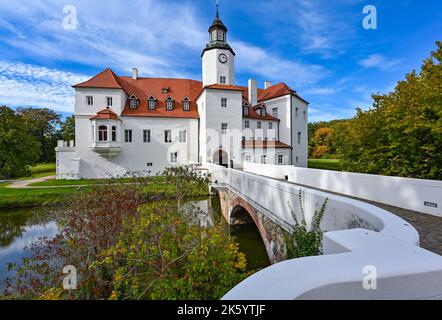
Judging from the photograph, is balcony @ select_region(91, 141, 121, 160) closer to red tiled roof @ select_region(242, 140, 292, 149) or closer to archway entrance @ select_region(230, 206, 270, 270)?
red tiled roof @ select_region(242, 140, 292, 149)

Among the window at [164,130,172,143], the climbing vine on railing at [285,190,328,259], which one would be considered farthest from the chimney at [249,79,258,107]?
the climbing vine on railing at [285,190,328,259]

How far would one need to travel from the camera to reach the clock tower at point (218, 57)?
1015 inches

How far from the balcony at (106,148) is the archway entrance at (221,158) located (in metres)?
10.4

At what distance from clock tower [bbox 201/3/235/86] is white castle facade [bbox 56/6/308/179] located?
0.35 feet

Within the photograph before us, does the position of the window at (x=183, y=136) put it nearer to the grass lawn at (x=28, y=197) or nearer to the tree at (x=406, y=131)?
the grass lawn at (x=28, y=197)

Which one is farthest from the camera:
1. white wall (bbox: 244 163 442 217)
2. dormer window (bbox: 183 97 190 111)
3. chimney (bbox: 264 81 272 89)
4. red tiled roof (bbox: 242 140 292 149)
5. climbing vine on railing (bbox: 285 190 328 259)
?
chimney (bbox: 264 81 272 89)

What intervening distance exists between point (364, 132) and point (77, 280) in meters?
14.5

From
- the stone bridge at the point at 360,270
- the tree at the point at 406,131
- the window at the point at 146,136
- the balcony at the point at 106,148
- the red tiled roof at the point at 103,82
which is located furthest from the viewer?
the window at the point at 146,136

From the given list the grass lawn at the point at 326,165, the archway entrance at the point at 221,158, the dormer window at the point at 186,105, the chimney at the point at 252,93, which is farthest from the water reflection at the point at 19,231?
the grass lawn at the point at 326,165

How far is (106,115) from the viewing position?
908 inches

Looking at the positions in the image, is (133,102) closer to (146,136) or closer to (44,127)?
(146,136)

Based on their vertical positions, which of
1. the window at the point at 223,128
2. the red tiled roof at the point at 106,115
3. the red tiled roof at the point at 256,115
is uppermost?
the red tiled roof at the point at 256,115

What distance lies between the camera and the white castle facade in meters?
23.9
